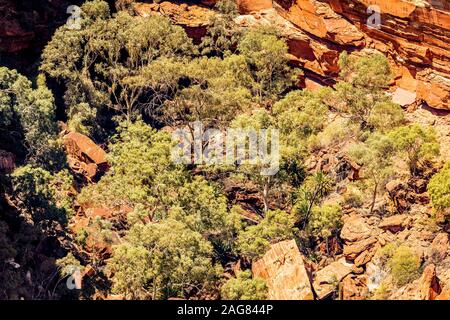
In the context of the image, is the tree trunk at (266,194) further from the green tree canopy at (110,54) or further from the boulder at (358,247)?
the green tree canopy at (110,54)

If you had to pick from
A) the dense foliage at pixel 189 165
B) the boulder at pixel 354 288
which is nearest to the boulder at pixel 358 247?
the dense foliage at pixel 189 165

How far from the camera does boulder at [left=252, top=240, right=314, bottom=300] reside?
2616 inches

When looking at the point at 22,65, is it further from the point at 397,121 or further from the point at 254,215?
the point at 397,121

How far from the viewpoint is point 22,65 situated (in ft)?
284

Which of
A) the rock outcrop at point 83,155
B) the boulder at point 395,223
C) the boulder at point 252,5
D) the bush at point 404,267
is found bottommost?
the rock outcrop at point 83,155

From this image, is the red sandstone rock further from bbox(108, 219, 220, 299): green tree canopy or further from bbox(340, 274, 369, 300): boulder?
bbox(340, 274, 369, 300): boulder

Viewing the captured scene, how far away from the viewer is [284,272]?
222 ft

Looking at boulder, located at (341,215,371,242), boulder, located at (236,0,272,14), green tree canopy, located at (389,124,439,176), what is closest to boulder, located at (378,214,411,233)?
boulder, located at (341,215,371,242)

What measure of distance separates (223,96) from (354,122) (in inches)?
343

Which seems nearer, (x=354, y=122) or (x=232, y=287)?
(x=232, y=287)

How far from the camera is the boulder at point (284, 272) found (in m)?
66.4
